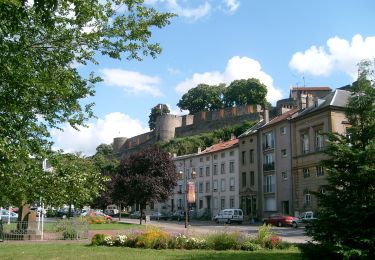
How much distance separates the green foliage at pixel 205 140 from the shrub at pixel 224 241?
2439 inches

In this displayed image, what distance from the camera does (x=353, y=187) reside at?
12688 millimetres

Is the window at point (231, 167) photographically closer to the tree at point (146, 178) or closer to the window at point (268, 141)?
the window at point (268, 141)

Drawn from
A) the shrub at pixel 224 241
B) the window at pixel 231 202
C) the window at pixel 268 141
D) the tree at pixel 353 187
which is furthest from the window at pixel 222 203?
the tree at pixel 353 187

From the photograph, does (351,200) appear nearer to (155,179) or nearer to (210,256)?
(210,256)

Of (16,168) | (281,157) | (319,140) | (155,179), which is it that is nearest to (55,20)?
(16,168)

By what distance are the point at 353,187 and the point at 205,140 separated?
256ft

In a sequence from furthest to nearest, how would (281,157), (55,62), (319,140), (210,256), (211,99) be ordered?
(211,99), (281,157), (319,140), (210,256), (55,62)

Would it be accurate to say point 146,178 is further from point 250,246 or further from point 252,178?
point 250,246

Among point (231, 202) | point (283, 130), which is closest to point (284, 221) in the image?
point (283, 130)

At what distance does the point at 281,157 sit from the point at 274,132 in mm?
3179

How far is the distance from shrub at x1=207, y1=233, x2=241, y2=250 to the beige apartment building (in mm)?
28242

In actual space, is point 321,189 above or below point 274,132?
below

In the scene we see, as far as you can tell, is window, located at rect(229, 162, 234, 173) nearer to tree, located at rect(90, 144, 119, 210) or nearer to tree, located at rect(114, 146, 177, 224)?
tree, located at rect(90, 144, 119, 210)

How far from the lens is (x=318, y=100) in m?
49.0
